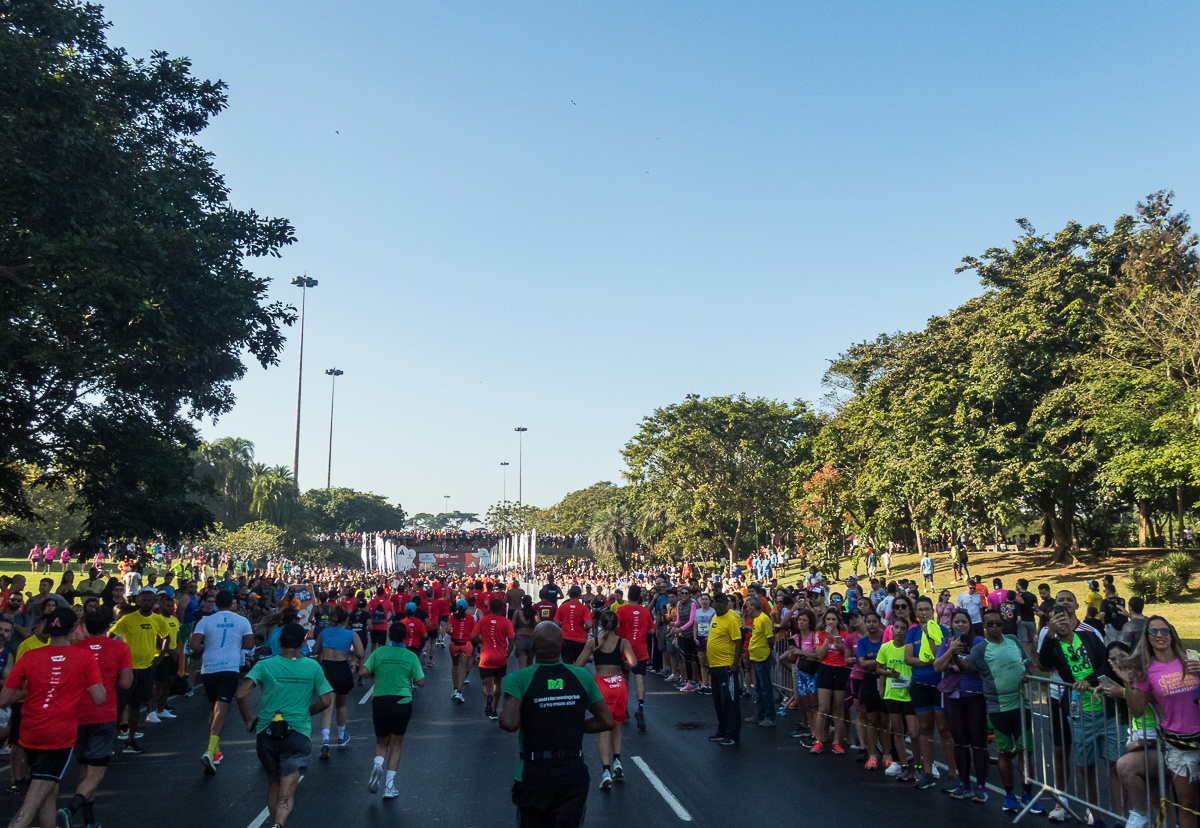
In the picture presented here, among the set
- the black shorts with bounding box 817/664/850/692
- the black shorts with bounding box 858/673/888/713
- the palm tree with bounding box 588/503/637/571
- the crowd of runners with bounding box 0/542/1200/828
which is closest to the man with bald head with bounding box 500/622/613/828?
the crowd of runners with bounding box 0/542/1200/828

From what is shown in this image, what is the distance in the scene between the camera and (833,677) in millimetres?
10352

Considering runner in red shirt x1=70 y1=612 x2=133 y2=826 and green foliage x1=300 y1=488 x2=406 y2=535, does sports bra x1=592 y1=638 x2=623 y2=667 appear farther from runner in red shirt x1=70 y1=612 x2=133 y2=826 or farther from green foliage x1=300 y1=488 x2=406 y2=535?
green foliage x1=300 y1=488 x2=406 y2=535

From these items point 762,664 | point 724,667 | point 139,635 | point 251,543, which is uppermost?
point 251,543

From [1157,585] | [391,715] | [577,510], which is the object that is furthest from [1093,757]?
[577,510]

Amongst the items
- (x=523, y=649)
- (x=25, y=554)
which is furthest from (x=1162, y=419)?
(x=25, y=554)

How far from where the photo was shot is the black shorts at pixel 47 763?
250 inches

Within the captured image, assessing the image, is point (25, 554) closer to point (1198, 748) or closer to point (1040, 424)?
point (1040, 424)

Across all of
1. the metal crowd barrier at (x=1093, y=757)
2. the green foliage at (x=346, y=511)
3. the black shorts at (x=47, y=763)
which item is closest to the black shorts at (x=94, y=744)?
the black shorts at (x=47, y=763)

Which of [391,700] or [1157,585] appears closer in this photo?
[391,700]

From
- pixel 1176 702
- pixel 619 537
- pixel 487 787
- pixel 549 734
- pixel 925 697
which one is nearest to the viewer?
pixel 549 734

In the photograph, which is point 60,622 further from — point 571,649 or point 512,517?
point 512,517

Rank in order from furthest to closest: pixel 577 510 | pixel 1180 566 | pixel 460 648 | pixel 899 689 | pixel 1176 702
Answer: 1. pixel 577 510
2. pixel 1180 566
3. pixel 460 648
4. pixel 899 689
5. pixel 1176 702

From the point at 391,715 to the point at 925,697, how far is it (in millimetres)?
5355

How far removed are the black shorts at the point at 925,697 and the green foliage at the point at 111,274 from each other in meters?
12.5
